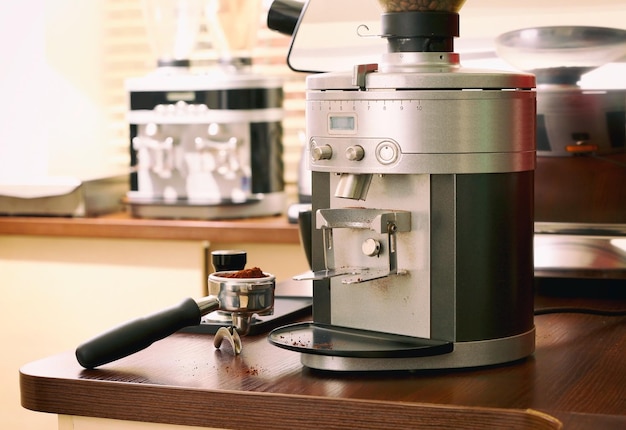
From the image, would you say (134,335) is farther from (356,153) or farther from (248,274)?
(356,153)

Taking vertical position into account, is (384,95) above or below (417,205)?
above

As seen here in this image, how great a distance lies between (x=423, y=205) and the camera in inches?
41.5

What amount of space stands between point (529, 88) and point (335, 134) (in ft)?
0.65

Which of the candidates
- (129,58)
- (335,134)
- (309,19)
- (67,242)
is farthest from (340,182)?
(129,58)

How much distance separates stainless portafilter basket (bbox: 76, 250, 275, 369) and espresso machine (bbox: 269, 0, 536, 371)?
2.0 inches

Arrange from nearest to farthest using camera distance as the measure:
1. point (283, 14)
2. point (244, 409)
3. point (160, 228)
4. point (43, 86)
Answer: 1. point (244, 409)
2. point (283, 14)
3. point (160, 228)
4. point (43, 86)

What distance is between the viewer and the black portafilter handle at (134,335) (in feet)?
3.45

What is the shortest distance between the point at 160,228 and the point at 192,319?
1.51 m

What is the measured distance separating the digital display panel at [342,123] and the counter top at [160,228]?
4.65 ft

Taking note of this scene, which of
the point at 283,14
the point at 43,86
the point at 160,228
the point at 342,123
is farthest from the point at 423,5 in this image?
the point at 43,86

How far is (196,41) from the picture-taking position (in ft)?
10.0

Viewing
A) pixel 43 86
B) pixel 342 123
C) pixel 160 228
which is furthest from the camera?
pixel 43 86

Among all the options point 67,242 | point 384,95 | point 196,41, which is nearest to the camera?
point 384,95

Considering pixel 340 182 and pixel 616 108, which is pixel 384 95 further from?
pixel 616 108
